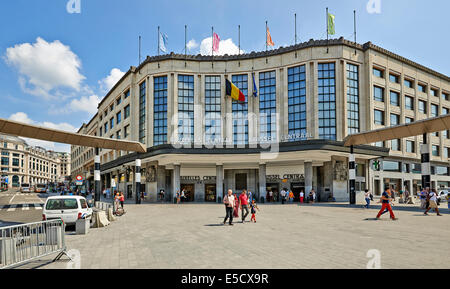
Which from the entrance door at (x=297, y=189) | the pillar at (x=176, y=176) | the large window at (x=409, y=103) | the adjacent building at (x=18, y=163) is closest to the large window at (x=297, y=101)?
the entrance door at (x=297, y=189)

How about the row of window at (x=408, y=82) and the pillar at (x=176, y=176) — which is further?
the row of window at (x=408, y=82)

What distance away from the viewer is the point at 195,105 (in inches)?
1566

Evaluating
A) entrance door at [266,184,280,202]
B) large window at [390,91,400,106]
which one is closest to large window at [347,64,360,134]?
large window at [390,91,400,106]

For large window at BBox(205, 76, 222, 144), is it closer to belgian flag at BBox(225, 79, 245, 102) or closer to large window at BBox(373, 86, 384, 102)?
belgian flag at BBox(225, 79, 245, 102)

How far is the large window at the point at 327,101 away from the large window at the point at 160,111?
1960 centimetres

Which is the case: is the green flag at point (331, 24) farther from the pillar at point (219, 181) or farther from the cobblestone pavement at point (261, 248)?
the cobblestone pavement at point (261, 248)

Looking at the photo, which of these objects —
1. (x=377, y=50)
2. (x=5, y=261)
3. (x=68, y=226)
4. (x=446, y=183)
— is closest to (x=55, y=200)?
(x=68, y=226)

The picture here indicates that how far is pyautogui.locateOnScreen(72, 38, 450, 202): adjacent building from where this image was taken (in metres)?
35.6

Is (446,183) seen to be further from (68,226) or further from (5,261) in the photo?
(5,261)

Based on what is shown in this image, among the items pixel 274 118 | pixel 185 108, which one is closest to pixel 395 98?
pixel 274 118

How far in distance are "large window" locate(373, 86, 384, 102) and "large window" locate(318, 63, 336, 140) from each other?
23.0ft

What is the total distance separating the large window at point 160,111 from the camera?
131ft

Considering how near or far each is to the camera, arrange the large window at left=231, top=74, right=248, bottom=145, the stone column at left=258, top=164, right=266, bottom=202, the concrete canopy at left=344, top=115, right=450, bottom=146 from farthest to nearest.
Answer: the large window at left=231, top=74, right=248, bottom=145, the stone column at left=258, top=164, right=266, bottom=202, the concrete canopy at left=344, top=115, right=450, bottom=146

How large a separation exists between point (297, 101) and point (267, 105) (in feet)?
12.4
